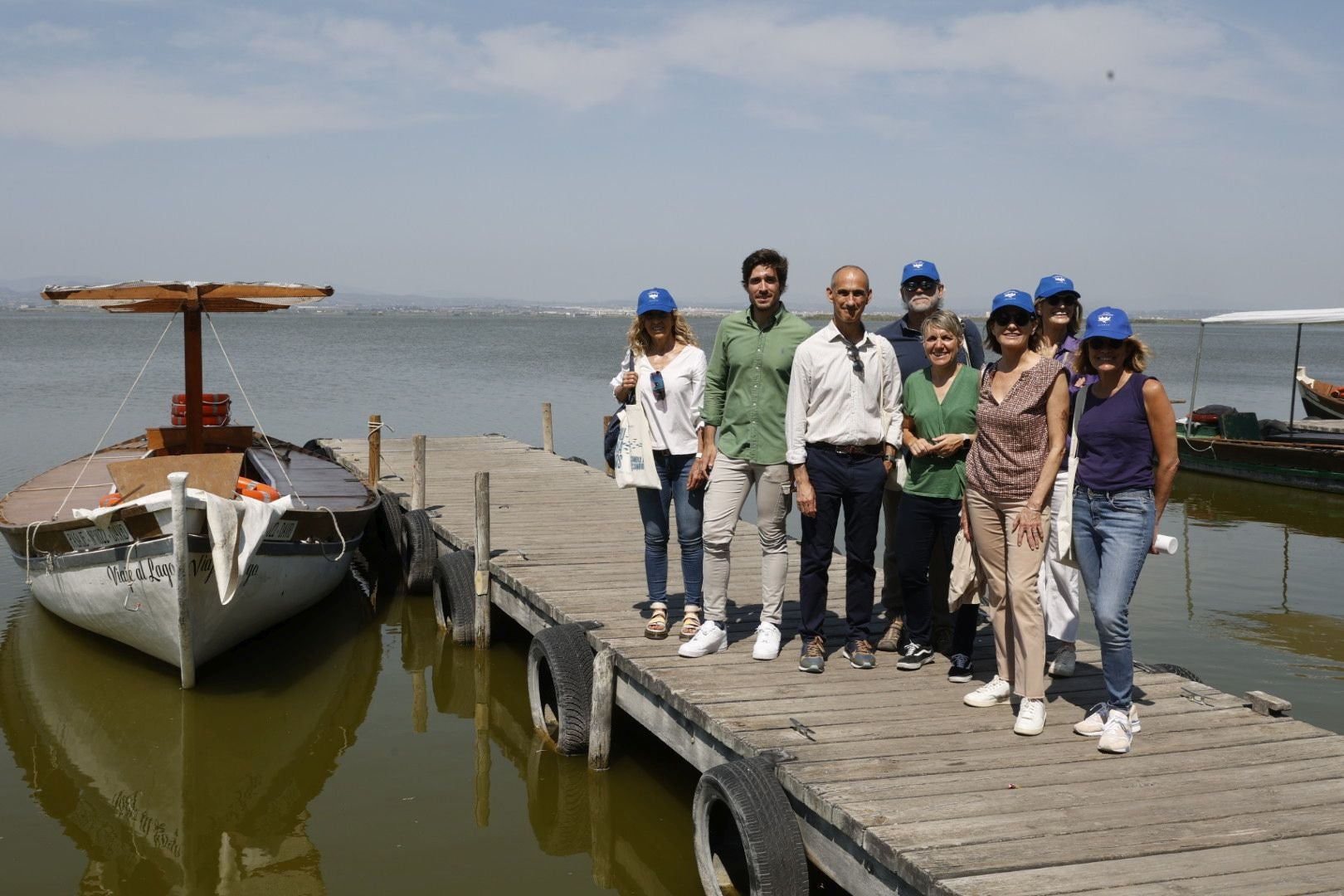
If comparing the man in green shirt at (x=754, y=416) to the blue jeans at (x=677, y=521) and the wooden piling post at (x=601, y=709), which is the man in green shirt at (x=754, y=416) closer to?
the blue jeans at (x=677, y=521)

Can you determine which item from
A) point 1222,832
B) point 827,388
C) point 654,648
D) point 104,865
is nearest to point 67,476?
point 104,865

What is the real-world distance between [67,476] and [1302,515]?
1603 cm

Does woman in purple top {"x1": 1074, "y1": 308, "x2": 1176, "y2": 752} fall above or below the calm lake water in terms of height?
above

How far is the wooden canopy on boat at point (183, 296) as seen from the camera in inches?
363

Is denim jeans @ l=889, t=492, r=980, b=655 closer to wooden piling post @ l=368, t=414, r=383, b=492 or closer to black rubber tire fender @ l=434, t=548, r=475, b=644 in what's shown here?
black rubber tire fender @ l=434, t=548, r=475, b=644

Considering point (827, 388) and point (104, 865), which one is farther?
point (104, 865)

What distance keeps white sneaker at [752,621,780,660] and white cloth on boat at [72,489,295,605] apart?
12.6 ft

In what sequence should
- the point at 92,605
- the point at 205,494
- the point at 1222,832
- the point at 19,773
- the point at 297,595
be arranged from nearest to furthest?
the point at 1222,832 < the point at 19,773 < the point at 205,494 < the point at 92,605 < the point at 297,595

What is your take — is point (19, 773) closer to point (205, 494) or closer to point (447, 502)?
point (205, 494)

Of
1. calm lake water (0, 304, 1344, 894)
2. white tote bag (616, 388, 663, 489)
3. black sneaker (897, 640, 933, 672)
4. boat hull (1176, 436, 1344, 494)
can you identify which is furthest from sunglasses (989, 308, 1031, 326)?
boat hull (1176, 436, 1344, 494)

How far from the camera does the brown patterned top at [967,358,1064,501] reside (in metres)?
4.92

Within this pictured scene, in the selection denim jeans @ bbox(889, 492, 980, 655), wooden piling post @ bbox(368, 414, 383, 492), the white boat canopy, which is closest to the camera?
denim jeans @ bbox(889, 492, 980, 655)

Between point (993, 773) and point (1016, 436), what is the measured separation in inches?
55.0

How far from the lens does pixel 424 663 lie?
9531 mm
